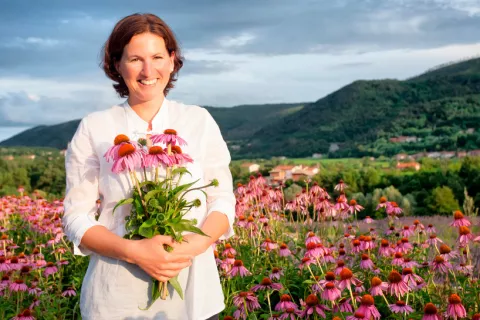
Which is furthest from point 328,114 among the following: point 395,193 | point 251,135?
point 395,193

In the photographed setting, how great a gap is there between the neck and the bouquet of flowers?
0.62 feet

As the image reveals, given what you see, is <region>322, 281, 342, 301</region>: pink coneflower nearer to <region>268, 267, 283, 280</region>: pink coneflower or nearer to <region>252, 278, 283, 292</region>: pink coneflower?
<region>252, 278, 283, 292</region>: pink coneflower

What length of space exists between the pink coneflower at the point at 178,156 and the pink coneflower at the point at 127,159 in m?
0.12

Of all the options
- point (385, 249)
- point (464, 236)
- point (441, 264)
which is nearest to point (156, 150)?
point (441, 264)

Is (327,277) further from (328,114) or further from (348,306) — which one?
(328,114)

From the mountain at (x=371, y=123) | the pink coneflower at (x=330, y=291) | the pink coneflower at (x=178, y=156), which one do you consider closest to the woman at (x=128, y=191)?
the pink coneflower at (x=178, y=156)

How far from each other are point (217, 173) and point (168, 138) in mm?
294

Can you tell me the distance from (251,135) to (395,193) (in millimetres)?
86882

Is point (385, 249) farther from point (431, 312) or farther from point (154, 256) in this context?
point (154, 256)

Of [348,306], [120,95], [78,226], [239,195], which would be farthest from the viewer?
[239,195]

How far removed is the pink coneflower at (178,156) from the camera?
2120mm

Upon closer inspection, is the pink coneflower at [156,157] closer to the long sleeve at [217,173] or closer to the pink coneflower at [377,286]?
the long sleeve at [217,173]

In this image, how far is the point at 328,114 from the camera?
3674 inches

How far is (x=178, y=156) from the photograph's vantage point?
7.03 feet
